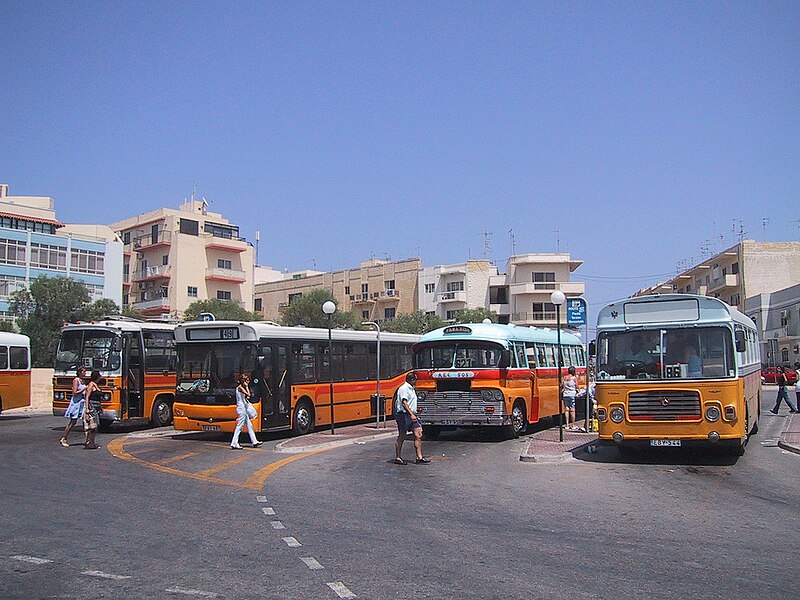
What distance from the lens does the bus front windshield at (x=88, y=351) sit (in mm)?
22594

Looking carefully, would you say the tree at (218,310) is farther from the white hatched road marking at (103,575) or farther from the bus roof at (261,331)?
the white hatched road marking at (103,575)

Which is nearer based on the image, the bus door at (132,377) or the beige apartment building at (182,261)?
the bus door at (132,377)

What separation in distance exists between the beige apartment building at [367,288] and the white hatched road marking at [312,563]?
75.9 meters

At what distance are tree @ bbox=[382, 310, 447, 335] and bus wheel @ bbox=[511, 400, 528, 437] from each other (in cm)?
5064

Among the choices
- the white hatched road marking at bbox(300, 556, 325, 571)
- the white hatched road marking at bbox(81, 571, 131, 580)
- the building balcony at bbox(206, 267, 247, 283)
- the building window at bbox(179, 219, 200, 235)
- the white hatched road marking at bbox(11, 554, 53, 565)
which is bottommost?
the white hatched road marking at bbox(300, 556, 325, 571)

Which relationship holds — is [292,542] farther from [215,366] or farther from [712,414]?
[215,366]

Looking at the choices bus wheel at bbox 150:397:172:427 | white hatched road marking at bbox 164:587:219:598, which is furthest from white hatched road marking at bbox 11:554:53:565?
bus wheel at bbox 150:397:172:427

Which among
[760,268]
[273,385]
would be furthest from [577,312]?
[760,268]

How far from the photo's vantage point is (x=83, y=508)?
10359mm

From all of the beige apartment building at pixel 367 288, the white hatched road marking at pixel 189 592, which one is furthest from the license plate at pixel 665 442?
the beige apartment building at pixel 367 288

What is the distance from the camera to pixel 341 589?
21.3 feet

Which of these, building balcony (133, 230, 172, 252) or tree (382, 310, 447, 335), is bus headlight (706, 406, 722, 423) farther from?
building balcony (133, 230, 172, 252)

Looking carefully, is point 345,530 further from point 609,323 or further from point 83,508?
point 609,323

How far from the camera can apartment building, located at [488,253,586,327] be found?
7819 cm
